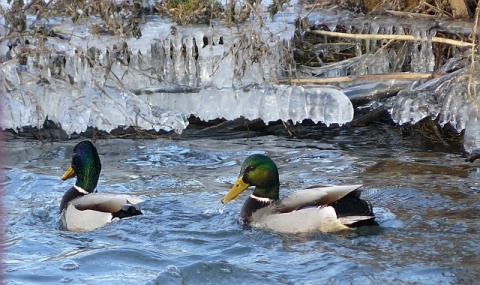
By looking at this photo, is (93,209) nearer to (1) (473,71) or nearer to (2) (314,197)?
(2) (314,197)

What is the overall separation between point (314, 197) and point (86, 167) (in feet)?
6.42

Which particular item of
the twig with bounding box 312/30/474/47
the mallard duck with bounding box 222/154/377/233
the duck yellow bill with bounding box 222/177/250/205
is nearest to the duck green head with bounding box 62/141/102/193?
the duck yellow bill with bounding box 222/177/250/205

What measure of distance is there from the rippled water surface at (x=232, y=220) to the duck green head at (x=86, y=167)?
0.29 metres

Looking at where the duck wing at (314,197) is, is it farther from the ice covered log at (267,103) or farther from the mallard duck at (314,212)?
the ice covered log at (267,103)

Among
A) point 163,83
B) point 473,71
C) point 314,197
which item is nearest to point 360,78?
point 473,71

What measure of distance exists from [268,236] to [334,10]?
13.8 ft

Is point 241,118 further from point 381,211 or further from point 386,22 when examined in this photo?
point 381,211

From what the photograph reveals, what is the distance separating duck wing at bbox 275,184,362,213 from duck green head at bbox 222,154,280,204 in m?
0.28

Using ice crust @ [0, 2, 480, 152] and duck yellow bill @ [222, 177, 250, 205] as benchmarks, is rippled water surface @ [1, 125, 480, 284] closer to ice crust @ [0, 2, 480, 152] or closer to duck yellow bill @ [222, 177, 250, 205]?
duck yellow bill @ [222, 177, 250, 205]

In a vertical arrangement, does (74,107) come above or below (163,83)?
below

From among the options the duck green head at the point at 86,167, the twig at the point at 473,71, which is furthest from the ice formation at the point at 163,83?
the duck green head at the point at 86,167

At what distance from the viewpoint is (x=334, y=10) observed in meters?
8.94

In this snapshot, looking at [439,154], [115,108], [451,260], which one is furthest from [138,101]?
[451,260]

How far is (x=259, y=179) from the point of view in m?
5.88
